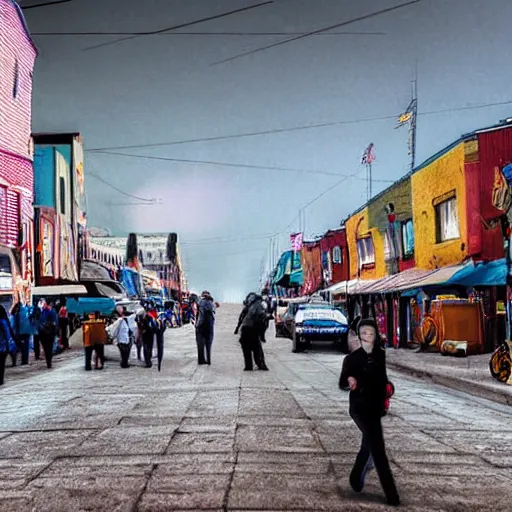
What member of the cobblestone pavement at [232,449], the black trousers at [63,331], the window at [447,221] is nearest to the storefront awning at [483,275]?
the window at [447,221]

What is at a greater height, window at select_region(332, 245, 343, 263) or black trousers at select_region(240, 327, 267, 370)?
window at select_region(332, 245, 343, 263)

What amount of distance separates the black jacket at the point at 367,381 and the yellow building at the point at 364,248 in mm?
27635

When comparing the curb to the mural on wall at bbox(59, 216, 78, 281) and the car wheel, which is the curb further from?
the mural on wall at bbox(59, 216, 78, 281)

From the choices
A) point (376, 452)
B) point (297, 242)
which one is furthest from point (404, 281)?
point (297, 242)

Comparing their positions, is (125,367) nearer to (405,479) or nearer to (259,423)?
(259,423)

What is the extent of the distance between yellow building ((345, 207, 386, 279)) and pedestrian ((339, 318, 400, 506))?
27.6m

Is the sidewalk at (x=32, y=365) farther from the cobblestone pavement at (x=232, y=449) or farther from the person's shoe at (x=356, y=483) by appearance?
the person's shoe at (x=356, y=483)

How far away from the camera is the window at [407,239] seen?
28.7 meters

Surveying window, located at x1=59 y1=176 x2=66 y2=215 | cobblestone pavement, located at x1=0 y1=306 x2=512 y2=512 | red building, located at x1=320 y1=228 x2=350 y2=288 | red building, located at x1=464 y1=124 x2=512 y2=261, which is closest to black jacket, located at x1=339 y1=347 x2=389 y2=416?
cobblestone pavement, located at x1=0 y1=306 x2=512 y2=512

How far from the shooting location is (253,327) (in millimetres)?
15805

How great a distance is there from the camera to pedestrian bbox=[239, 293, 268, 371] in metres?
15.8

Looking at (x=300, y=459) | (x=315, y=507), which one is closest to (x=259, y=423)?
(x=300, y=459)

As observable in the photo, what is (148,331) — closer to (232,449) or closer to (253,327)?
(253,327)

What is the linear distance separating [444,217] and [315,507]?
813 inches
